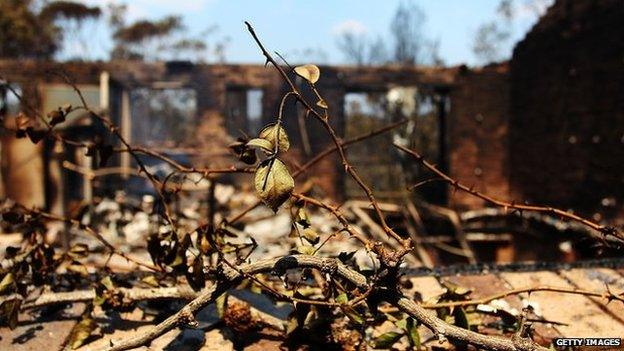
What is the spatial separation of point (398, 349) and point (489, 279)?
2.45 ft

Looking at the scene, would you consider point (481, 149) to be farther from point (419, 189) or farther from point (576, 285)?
point (576, 285)

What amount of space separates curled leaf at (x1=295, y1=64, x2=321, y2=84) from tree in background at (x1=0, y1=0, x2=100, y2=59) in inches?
930

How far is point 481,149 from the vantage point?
12.1 m

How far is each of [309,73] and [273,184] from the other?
0.32 metres

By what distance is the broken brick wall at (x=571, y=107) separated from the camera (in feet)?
26.5

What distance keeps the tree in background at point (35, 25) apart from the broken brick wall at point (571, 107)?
19.9 metres

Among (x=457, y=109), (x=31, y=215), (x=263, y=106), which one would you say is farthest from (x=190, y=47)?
(x=31, y=215)

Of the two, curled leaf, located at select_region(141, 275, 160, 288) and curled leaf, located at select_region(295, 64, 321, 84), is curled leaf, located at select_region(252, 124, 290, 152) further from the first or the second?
curled leaf, located at select_region(141, 275, 160, 288)

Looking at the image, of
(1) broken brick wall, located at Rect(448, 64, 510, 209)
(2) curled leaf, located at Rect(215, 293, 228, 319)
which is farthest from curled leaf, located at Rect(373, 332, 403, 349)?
(1) broken brick wall, located at Rect(448, 64, 510, 209)

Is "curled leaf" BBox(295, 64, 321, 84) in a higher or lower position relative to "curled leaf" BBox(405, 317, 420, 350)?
higher

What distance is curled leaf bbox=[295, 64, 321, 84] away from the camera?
1.23 meters

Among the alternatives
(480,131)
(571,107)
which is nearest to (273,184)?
(571,107)

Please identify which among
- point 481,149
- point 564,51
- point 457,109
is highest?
point 564,51

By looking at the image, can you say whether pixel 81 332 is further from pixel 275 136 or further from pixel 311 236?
pixel 275 136
